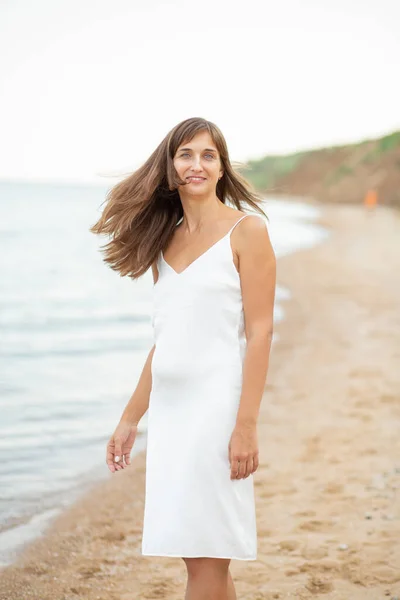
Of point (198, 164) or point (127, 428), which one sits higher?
point (198, 164)

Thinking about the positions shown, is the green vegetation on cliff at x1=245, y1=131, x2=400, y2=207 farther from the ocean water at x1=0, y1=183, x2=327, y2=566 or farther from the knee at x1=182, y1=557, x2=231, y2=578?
the knee at x1=182, y1=557, x2=231, y2=578

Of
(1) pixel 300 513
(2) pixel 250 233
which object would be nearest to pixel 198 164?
(2) pixel 250 233

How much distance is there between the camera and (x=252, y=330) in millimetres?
2422

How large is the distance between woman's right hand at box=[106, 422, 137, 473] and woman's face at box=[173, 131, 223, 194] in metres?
0.82

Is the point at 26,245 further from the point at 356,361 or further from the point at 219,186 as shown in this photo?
the point at 219,186

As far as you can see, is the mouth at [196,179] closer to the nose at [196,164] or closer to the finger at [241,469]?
the nose at [196,164]

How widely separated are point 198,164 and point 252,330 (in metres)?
0.56

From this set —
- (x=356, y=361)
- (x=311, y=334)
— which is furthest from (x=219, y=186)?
(x=311, y=334)

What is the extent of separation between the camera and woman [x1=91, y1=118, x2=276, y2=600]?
2.34 m

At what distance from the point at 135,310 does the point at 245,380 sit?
10.4 m

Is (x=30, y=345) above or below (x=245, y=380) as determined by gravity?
below

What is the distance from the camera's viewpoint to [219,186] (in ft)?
9.18

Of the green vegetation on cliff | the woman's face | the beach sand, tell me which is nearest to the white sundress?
the woman's face

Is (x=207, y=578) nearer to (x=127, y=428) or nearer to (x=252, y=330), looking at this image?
(x=127, y=428)
